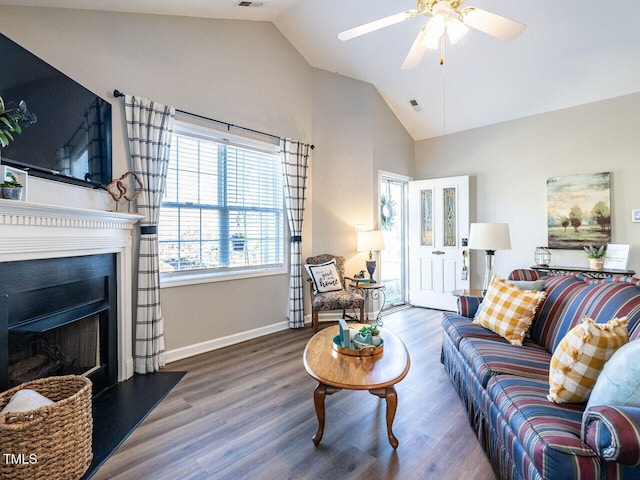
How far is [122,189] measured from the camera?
2646 mm

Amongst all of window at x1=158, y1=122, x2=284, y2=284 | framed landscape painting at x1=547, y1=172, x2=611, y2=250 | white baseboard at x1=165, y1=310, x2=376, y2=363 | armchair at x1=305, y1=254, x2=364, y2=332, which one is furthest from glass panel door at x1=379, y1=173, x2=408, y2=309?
framed landscape painting at x1=547, y1=172, x2=611, y2=250

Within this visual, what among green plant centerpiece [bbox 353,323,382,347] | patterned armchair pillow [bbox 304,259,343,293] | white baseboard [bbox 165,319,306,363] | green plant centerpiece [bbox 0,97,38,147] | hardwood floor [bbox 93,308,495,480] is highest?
green plant centerpiece [bbox 0,97,38,147]

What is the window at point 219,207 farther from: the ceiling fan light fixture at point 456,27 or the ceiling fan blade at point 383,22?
the ceiling fan light fixture at point 456,27

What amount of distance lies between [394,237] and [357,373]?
12.7ft

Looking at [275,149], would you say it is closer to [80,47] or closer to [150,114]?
[150,114]

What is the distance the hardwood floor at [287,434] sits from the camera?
5.41ft

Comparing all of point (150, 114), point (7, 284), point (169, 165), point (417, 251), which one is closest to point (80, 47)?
point (150, 114)

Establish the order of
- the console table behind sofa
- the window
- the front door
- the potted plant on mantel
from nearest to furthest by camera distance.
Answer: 1. the window
2. the console table behind sofa
3. the potted plant on mantel
4. the front door

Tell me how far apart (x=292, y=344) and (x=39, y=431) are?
2325 mm

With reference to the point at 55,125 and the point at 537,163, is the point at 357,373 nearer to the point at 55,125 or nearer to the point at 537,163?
the point at 55,125

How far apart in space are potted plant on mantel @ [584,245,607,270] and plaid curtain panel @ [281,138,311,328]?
3.69 metres

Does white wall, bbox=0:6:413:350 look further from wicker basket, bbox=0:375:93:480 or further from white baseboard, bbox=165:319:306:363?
wicker basket, bbox=0:375:93:480

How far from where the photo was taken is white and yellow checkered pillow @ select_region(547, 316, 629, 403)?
1.38m

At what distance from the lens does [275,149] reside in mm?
3998
